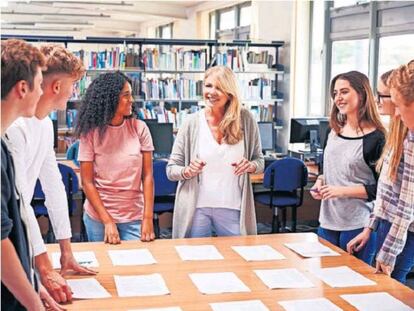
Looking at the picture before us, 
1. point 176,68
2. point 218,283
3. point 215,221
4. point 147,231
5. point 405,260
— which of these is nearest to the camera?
point 218,283

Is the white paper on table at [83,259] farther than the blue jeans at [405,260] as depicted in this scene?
No

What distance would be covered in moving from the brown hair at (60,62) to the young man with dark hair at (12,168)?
46 cm

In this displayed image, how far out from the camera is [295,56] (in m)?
8.99

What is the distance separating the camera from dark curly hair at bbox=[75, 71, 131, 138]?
2.88 metres

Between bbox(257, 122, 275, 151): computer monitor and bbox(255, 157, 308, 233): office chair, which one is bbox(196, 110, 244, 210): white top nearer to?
bbox(255, 157, 308, 233): office chair

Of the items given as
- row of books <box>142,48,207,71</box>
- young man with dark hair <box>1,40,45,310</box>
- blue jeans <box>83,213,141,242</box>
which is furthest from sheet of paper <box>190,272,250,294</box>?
row of books <box>142,48,207,71</box>

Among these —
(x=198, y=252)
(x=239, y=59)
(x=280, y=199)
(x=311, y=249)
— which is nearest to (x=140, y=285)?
(x=198, y=252)

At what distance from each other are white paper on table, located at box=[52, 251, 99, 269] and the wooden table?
0.03 metres

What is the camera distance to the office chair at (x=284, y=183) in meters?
5.59

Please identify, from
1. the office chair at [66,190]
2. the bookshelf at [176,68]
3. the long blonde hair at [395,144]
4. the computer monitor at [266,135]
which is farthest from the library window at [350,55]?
the long blonde hair at [395,144]

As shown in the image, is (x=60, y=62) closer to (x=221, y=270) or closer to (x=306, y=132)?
(x=221, y=270)

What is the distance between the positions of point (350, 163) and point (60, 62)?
4.96 ft

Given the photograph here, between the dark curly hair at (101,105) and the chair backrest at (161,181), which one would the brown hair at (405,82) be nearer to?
the dark curly hair at (101,105)

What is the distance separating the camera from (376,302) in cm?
204
